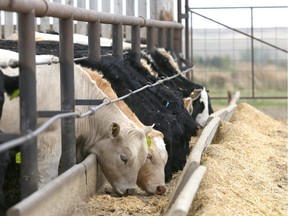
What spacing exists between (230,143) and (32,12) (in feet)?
16.3

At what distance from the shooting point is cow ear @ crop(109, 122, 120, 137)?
329 inches

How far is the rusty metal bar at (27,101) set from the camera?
628cm

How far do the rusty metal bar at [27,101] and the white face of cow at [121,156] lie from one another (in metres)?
2.09

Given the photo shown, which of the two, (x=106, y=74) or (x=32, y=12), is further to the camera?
(x=106, y=74)

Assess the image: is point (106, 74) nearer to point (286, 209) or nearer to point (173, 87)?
point (286, 209)

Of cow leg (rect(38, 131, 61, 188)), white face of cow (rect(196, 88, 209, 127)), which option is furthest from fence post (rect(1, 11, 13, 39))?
cow leg (rect(38, 131, 61, 188))

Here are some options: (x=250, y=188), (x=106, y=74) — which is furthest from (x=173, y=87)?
(x=250, y=188)

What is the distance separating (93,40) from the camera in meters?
9.65

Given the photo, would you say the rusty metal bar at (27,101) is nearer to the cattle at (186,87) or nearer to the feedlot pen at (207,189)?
the feedlot pen at (207,189)

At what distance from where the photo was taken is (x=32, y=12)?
6.45 m

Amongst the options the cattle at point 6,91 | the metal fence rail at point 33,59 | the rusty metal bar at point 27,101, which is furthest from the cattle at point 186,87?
the rusty metal bar at point 27,101

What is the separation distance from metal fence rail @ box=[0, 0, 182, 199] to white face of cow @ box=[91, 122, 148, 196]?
75 centimetres

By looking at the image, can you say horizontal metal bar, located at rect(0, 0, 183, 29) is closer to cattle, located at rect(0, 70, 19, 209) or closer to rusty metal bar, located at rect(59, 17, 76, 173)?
rusty metal bar, located at rect(59, 17, 76, 173)

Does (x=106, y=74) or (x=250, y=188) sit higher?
(x=106, y=74)
